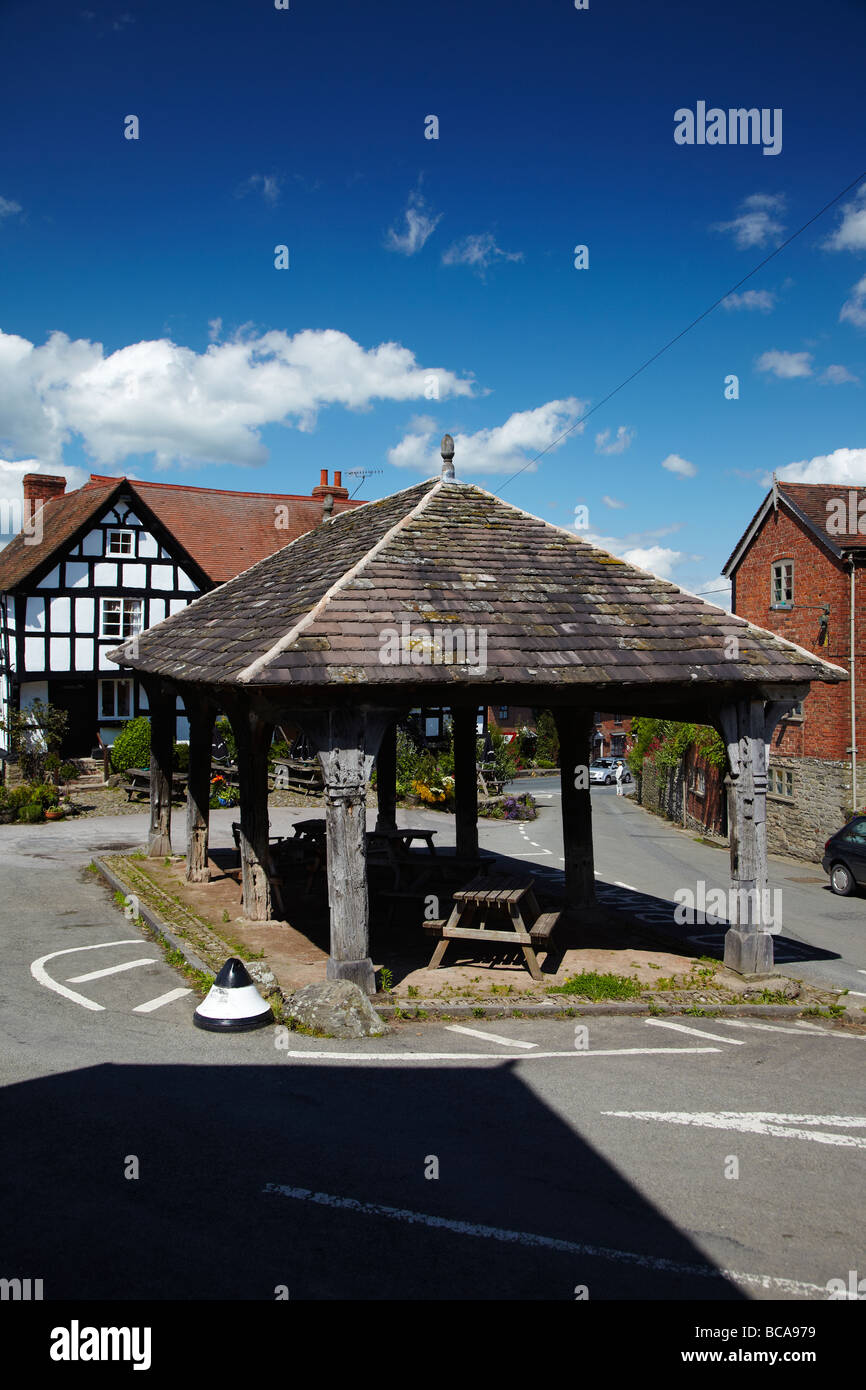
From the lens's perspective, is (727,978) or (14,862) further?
(14,862)

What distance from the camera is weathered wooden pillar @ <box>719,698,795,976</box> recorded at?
31.2 feet

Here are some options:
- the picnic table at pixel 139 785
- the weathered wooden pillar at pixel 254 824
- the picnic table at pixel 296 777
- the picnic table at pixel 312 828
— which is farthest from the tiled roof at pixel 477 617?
the picnic table at pixel 296 777

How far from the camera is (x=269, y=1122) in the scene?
581 centimetres

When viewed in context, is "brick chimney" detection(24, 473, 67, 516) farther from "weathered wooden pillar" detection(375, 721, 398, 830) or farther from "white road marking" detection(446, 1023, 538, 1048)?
"white road marking" detection(446, 1023, 538, 1048)

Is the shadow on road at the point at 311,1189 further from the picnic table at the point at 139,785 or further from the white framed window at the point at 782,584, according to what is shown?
the white framed window at the point at 782,584

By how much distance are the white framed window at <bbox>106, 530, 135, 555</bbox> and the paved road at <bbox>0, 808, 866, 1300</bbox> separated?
21.8m

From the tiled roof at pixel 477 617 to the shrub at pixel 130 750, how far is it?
15.2 metres

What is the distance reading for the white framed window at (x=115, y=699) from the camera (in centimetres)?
2855

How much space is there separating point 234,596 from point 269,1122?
8.72 m

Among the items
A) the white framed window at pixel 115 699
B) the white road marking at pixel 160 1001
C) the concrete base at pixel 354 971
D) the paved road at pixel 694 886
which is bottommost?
the paved road at pixel 694 886

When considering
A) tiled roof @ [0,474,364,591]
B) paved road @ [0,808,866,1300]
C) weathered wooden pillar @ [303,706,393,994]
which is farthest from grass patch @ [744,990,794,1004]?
tiled roof @ [0,474,364,591]

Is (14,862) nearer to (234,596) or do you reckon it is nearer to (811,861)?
(234,596)

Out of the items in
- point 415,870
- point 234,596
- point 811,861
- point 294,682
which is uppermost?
point 234,596

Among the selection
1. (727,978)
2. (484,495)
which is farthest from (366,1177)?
(484,495)
